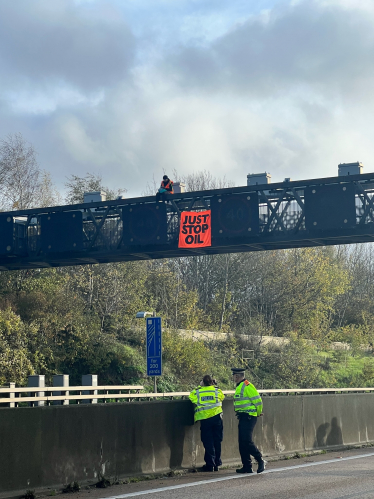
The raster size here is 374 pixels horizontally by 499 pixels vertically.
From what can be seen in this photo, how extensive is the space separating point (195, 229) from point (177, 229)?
0.99 meters

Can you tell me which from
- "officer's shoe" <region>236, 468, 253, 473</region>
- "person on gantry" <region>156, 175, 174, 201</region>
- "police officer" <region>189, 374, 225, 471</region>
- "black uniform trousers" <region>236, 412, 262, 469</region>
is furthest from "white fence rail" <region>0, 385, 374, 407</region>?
"person on gantry" <region>156, 175, 174, 201</region>

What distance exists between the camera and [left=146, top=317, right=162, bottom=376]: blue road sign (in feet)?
65.0

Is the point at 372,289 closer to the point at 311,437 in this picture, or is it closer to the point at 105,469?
the point at 311,437

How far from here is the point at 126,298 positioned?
3991 cm

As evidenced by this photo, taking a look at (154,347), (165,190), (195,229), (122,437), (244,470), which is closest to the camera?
(122,437)

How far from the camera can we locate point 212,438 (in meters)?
12.5

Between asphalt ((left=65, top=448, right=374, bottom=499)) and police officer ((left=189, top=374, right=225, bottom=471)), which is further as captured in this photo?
police officer ((left=189, top=374, right=225, bottom=471))

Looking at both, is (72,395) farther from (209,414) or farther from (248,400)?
(248,400)

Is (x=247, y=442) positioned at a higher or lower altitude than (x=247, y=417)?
lower

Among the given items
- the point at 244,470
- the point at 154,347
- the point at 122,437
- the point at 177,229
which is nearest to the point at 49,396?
the point at 122,437

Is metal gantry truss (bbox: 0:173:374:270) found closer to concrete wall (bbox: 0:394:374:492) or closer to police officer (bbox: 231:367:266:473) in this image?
concrete wall (bbox: 0:394:374:492)

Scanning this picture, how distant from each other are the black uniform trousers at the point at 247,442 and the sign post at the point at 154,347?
7.60 metres

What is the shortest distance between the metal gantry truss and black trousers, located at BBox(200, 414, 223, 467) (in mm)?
12539

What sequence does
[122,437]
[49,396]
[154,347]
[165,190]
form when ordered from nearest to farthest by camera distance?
1. [49,396]
2. [122,437]
3. [154,347]
4. [165,190]
